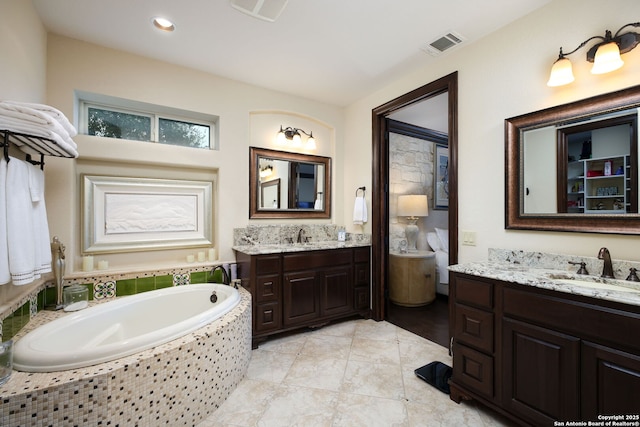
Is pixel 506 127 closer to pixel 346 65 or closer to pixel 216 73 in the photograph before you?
pixel 346 65

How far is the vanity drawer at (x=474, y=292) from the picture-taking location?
5.28 ft

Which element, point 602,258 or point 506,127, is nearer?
point 602,258

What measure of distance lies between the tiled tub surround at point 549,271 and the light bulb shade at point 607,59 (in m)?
1.11

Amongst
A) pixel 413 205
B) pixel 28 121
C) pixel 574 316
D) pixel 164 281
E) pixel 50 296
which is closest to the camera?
pixel 574 316

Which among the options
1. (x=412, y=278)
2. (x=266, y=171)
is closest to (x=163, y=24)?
(x=266, y=171)

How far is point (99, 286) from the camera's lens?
7.58 ft

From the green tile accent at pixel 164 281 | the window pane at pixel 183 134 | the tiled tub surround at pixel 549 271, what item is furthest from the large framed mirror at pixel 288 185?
the tiled tub surround at pixel 549 271

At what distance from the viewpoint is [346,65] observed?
2.67m

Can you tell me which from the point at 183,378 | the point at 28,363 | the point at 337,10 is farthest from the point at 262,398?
the point at 337,10

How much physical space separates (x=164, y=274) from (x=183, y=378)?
1.27 meters

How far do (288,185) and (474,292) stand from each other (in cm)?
236

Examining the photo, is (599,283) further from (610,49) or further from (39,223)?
(39,223)

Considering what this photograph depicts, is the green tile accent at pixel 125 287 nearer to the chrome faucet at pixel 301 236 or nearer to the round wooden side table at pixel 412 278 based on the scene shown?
the chrome faucet at pixel 301 236

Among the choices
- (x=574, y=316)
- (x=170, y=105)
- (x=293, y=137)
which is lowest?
(x=574, y=316)
